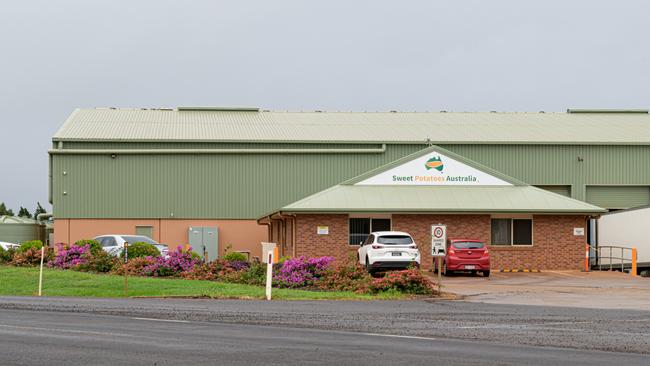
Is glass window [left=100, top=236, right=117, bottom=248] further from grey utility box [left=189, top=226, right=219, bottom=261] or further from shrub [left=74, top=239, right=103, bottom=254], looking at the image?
grey utility box [left=189, top=226, right=219, bottom=261]

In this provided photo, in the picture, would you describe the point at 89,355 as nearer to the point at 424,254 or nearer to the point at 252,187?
the point at 424,254

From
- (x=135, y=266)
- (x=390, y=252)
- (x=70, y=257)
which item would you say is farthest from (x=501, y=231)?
(x=70, y=257)

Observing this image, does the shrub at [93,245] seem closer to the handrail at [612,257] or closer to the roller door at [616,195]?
the handrail at [612,257]

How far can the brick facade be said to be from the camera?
40938 millimetres

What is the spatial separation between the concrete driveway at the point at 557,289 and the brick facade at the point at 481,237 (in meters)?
1.31

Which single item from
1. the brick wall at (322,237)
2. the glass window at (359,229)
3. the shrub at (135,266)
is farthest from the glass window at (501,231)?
the shrub at (135,266)

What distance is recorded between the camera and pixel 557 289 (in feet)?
95.8

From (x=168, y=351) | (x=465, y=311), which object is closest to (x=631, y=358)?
(x=168, y=351)

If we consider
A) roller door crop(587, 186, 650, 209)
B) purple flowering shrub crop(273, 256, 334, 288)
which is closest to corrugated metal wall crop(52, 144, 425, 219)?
roller door crop(587, 186, 650, 209)

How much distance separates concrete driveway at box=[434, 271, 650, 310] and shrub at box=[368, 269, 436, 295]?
108cm

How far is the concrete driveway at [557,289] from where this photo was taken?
23812mm

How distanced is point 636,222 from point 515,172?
483 inches

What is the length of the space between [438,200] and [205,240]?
48.2 feet

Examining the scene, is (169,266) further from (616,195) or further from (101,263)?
(616,195)
